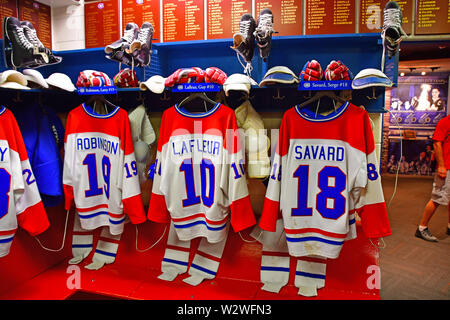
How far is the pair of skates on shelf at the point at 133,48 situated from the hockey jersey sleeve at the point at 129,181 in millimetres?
394

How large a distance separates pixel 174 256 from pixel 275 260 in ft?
2.40

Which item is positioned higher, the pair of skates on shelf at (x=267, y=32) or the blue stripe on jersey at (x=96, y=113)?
the pair of skates on shelf at (x=267, y=32)

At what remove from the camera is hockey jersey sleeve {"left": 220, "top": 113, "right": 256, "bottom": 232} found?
1988 mm

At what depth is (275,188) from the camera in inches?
77.5

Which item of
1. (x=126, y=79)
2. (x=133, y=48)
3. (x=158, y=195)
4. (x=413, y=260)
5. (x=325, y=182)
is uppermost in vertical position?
(x=133, y=48)

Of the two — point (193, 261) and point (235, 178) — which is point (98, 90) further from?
point (193, 261)

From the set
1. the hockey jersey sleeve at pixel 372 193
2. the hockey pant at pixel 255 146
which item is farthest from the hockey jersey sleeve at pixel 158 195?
the hockey jersey sleeve at pixel 372 193

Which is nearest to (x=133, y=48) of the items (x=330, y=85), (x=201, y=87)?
(x=201, y=87)

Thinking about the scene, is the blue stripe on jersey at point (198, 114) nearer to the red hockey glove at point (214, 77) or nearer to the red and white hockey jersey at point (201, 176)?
the red and white hockey jersey at point (201, 176)

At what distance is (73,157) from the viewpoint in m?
2.29

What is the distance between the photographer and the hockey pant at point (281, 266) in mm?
2145

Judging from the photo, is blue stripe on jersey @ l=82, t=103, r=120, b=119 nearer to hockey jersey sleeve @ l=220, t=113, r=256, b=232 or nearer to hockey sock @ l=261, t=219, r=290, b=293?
hockey jersey sleeve @ l=220, t=113, r=256, b=232
